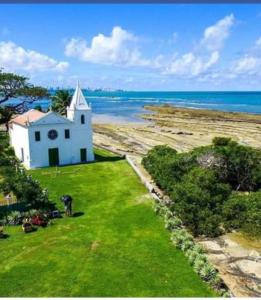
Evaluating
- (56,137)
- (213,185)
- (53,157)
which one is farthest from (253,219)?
(56,137)

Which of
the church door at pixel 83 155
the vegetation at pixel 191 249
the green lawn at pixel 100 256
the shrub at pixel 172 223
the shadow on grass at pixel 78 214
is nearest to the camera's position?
the green lawn at pixel 100 256

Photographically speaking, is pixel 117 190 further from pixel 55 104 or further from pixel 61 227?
pixel 55 104

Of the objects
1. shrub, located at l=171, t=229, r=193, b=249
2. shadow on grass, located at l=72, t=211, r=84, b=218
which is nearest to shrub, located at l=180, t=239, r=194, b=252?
shrub, located at l=171, t=229, r=193, b=249

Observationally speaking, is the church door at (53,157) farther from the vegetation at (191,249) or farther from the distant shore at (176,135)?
the vegetation at (191,249)

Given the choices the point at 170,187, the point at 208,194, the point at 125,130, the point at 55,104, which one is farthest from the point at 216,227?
the point at 125,130

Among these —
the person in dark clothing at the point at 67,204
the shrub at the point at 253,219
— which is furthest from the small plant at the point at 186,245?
the person in dark clothing at the point at 67,204

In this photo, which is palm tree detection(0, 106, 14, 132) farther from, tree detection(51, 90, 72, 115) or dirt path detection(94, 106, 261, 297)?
dirt path detection(94, 106, 261, 297)
